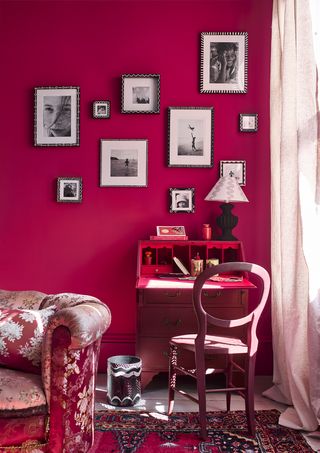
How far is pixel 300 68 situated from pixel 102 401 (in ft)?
7.97

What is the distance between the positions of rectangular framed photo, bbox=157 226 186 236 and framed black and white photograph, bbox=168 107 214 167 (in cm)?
49

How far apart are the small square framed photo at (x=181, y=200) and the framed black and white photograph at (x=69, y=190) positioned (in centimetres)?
72

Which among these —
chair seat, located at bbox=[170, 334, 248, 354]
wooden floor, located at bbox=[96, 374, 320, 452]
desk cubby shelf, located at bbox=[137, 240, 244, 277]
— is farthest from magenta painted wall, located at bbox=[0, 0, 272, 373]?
chair seat, located at bbox=[170, 334, 248, 354]

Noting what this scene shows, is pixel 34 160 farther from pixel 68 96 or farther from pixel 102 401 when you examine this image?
pixel 102 401

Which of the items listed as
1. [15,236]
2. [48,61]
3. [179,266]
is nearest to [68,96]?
[48,61]

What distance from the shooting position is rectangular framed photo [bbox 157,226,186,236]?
3733 mm

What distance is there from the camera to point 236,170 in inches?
151

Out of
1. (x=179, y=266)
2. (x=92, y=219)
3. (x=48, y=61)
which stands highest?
(x=48, y=61)

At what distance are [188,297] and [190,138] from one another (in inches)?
50.6

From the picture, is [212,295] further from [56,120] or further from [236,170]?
[56,120]

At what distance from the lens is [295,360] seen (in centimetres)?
289

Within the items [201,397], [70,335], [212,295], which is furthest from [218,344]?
[70,335]

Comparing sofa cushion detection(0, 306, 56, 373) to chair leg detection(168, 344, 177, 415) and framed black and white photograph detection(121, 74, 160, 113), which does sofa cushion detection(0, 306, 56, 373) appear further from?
framed black and white photograph detection(121, 74, 160, 113)

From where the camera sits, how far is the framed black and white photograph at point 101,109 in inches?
151
